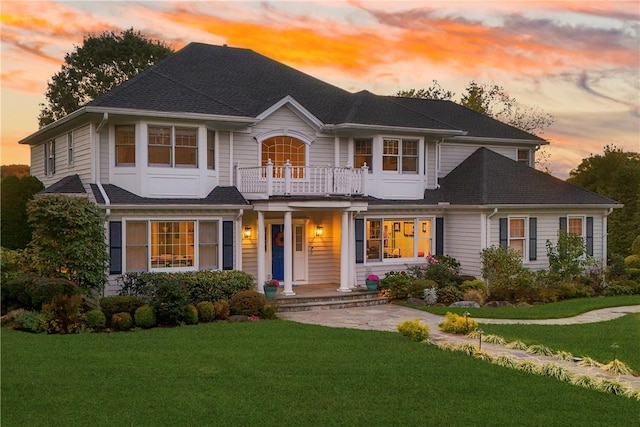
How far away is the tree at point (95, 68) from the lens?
138ft

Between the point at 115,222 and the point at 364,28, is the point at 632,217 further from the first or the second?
the point at 115,222

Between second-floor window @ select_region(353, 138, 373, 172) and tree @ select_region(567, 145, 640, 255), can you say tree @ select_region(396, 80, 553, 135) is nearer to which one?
tree @ select_region(567, 145, 640, 255)

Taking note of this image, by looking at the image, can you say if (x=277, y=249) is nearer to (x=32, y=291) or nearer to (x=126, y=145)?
(x=126, y=145)

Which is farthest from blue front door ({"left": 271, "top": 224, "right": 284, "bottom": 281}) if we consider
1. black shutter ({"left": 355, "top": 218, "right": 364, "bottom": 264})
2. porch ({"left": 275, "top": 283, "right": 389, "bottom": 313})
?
black shutter ({"left": 355, "top": 218, "right": 364, "bottom": 264})

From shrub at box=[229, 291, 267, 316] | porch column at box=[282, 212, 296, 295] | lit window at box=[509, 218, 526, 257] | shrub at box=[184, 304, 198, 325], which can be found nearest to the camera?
shrub at box=[184, 304, 198, 325]

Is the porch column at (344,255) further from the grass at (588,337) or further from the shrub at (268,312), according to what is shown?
the grass at (588,337)

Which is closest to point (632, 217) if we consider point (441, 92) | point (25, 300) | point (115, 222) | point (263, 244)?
point (441, 92)

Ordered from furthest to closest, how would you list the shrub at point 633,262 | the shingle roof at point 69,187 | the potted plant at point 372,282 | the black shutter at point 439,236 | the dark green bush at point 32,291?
the shrub at point 633,262 < the black shutter at point 439,236 < the potted plant at point 372,282 < the shingle roof at point 69,187 < the dark green bush at point 32,291

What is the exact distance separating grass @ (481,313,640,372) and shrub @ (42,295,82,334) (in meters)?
9.63

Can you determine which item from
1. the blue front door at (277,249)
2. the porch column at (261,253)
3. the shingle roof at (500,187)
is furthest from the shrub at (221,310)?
the shingle roof at (500,187)

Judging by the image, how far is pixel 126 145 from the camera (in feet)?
60.8

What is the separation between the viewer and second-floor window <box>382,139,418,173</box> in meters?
22.5

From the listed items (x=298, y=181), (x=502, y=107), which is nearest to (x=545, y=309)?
(x=298, y=181)

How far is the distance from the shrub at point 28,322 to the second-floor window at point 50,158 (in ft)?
28.9
